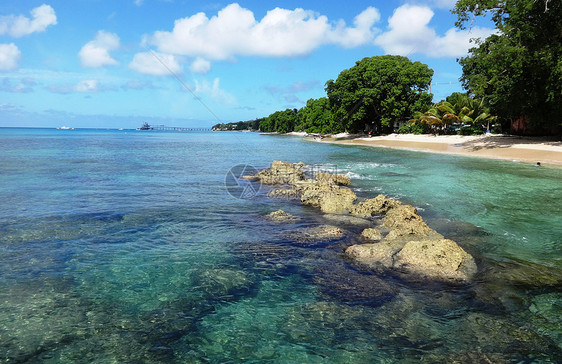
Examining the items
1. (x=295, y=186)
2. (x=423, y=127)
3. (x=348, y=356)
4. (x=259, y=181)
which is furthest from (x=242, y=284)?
(x=423, y=127)

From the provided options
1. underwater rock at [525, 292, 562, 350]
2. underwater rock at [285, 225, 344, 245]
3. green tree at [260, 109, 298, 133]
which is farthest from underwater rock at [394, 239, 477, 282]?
green tree at [260, 109, 298, 133]

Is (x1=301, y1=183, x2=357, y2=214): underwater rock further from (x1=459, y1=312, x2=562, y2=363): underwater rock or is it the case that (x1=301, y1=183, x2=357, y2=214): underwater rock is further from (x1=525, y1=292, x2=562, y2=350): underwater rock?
(x1=459, y1=312, x2=562, y2=363): underwater rock

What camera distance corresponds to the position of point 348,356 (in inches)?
201

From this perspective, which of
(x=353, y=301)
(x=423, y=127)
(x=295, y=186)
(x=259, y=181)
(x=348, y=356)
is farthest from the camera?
(x=423, y=127)

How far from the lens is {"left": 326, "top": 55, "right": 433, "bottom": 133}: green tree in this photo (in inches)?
2603

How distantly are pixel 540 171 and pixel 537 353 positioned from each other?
1025 inches

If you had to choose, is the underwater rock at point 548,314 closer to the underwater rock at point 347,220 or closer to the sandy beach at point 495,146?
the underwater rock at point 347,220

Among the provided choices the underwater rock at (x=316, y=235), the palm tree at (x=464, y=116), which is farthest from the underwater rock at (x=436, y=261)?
the palm tree at (x=464, y=116)

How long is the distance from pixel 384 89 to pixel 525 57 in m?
38.1

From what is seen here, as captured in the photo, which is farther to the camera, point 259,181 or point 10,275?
→ point 259,181

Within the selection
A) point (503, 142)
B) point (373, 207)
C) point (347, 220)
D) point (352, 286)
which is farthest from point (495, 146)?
point (352, 286)

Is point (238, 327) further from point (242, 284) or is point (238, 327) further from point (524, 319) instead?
Result: point (524, 319)

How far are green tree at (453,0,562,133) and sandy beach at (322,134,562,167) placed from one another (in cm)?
287

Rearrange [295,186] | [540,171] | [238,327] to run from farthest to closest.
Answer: [540,171]
[295,186]
[238,327]
